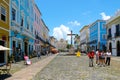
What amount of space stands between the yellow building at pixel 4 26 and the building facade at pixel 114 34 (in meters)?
26.1

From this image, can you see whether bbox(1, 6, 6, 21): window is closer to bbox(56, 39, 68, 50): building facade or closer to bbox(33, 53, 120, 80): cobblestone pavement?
bbox(33, 53, 120, 80): cobblestone pavement

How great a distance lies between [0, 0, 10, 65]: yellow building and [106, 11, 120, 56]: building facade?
26109 mm

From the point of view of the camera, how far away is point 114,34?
46.3 meters

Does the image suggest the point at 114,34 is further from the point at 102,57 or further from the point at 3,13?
the point at 3,13

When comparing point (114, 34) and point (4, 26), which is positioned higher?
point (114, 34)

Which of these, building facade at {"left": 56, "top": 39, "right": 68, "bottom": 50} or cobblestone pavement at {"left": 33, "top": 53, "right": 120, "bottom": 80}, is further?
building facade at {"left": 56, "top": 39, "right": 68, "bottom": 50}

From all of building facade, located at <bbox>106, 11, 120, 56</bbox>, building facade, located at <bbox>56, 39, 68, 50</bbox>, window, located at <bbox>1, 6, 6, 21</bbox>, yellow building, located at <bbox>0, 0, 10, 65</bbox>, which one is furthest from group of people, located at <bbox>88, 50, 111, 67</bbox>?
building facade, located at <bbox>56, 39, 68, 50</bbox>

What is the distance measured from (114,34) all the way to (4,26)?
2947 cm

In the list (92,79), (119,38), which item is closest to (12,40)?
(92,79)

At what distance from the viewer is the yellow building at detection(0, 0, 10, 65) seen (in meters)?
20.2

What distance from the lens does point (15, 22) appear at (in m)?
24.8

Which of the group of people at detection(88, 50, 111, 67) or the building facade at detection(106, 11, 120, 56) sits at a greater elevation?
the building facade at detection(106, 11, 120, 56)

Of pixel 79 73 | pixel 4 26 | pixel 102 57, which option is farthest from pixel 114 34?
pixel 79 73

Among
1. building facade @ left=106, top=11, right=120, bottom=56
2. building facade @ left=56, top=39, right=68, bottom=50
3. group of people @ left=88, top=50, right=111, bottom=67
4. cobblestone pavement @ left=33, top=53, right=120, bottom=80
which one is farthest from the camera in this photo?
building facade @ left=56, top=39, right=68, bottom=50
